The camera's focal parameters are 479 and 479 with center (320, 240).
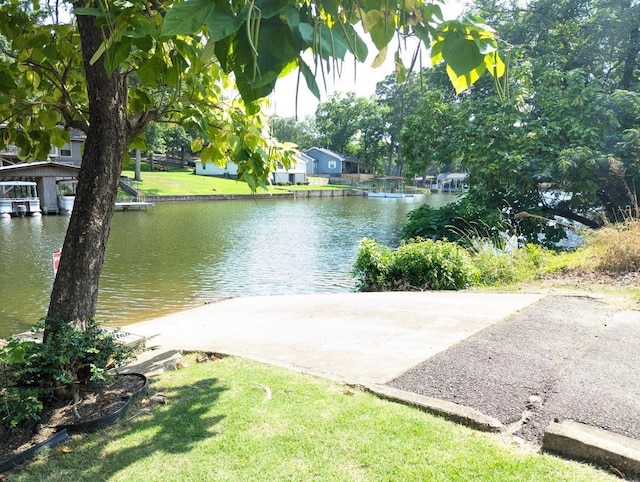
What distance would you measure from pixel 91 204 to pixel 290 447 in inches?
90.8

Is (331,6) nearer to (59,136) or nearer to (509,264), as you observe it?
(59,136)

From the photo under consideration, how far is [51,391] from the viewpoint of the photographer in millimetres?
3340

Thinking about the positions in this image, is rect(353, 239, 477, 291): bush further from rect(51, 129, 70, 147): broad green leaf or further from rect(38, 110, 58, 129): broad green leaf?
rect(38, 110, 58, 129): broad green leaf

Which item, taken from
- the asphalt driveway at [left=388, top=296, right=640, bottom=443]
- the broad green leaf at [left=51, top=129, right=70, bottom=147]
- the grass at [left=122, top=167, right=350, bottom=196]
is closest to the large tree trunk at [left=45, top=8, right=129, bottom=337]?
the broad green leaf at [left=51, top=129, right=70, bottom=147]

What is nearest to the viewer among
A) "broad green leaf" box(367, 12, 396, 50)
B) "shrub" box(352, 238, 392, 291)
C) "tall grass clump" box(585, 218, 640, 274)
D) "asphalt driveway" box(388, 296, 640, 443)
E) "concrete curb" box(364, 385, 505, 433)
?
"broad green leaf" box(367, 12, 396, 50)

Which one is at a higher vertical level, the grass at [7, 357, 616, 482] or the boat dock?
the boat dock

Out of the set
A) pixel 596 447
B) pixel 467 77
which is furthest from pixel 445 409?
pixel 467 77

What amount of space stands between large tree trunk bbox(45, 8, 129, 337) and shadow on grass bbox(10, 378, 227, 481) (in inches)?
Result: 36.4

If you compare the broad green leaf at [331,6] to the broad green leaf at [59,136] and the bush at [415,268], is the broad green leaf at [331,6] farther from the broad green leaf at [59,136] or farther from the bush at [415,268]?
the bush at [415,268]

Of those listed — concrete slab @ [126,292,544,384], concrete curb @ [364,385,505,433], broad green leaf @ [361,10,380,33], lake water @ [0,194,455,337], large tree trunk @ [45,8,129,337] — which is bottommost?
lake water @ [0,194,455,337]

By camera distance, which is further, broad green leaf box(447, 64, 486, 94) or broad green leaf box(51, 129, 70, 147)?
broad green leaf box(51, 129, 70, 147)

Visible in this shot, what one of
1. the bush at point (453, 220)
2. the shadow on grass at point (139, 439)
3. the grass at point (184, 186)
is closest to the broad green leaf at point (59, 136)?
the shadow on grass at point (139, 439)

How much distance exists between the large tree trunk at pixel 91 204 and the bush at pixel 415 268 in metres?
7.55

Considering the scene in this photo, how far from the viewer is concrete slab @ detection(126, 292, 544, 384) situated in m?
4.70
